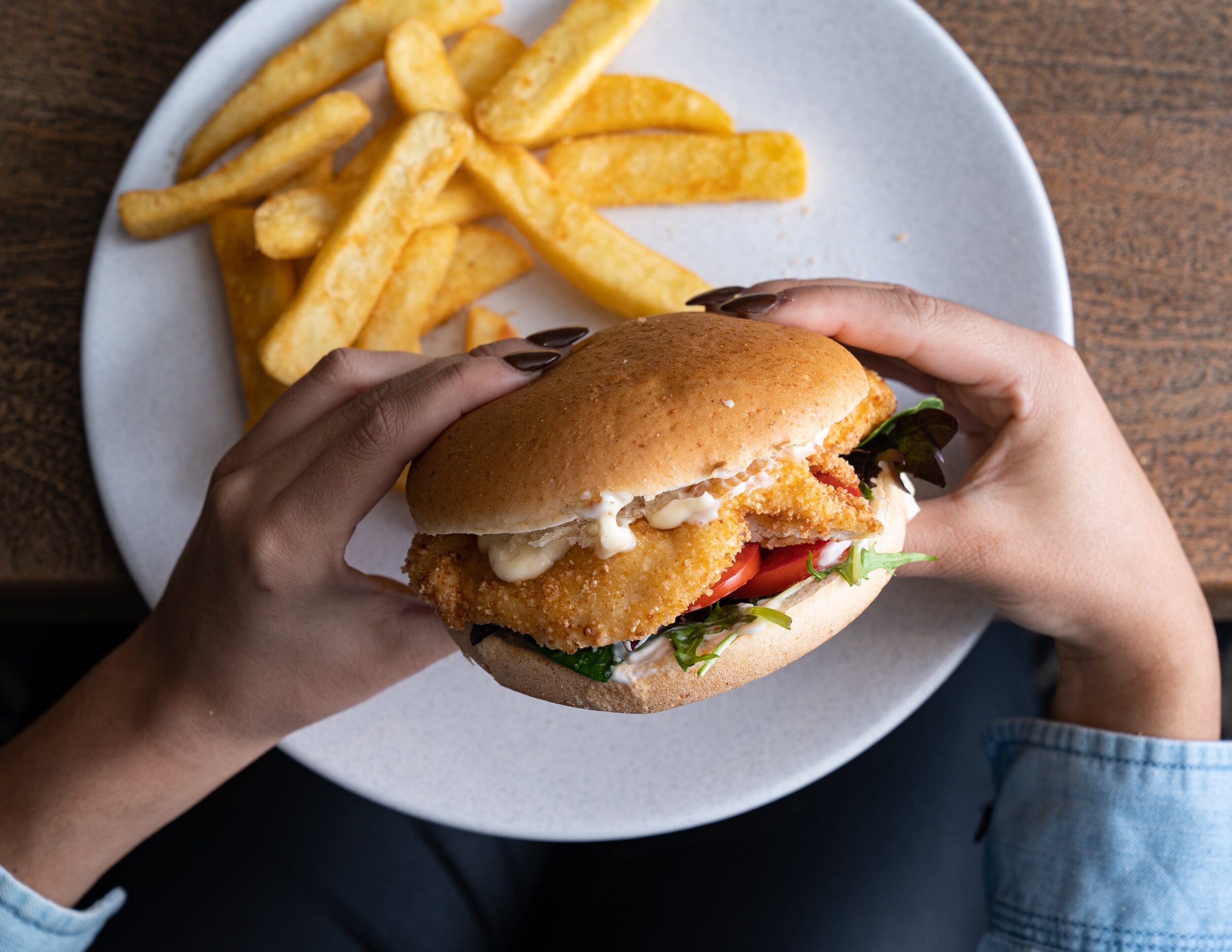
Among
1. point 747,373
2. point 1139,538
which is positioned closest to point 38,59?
point 747,373

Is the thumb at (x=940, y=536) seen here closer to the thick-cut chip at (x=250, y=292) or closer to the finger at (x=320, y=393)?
the finger at (x=320, y=393)

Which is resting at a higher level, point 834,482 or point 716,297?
point 716,297

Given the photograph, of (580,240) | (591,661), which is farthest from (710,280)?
(591,661)

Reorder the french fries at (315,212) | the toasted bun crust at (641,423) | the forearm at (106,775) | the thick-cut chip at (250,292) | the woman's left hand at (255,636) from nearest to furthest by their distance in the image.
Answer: the toasted bun crust at (641,423) < the woman's left hand at (255,636) < the forearm at (106,775) < the french fries at (315,212) < the thick-cut chip at (250,292)

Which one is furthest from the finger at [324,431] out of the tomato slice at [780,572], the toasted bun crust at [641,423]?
the tomato slice at [780,572]

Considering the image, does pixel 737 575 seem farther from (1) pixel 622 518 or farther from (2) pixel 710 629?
(1) pixel 622 518
